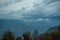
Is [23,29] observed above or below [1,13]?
below

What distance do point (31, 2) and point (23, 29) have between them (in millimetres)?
436

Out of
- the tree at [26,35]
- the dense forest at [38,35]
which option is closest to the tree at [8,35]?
the dense forest at [38,35]

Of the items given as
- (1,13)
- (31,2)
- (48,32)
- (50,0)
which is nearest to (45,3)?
(50,0)

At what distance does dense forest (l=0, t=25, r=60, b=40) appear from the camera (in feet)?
5.59

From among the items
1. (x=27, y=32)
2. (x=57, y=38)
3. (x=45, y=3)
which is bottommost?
(x=57, y=38)

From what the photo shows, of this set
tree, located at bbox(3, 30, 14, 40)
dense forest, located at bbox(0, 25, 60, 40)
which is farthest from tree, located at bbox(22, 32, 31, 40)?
tree, located at bbox(3, 30, 14, 40)

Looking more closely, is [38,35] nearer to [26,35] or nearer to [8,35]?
[26,35]

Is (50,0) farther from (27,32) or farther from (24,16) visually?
(27,32)

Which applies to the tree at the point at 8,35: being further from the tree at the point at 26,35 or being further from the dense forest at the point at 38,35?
the tree at the point at 26,35

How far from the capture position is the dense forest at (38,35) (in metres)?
1.70

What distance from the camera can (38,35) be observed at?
171 cm

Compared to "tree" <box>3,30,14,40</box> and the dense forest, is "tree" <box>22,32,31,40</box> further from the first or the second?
"tree" <box>3,30,14,40</box>

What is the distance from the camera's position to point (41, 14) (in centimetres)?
177

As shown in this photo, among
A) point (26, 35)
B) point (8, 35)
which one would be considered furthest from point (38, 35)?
point (8, 35)
